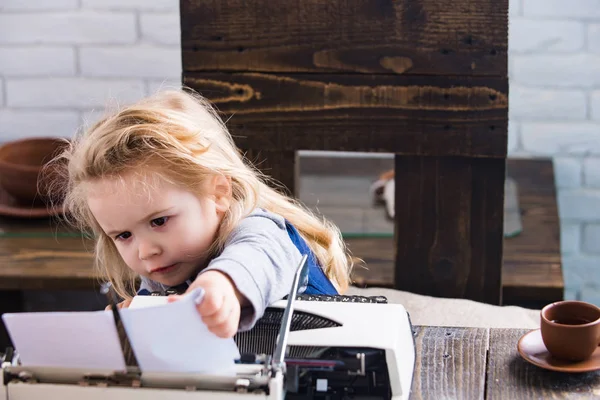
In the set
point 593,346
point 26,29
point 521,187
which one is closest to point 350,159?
point 521,187

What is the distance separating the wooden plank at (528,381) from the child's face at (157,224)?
408 mm

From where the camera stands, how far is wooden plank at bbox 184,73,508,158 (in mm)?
1824

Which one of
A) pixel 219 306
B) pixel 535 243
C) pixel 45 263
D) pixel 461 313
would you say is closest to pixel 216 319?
pixel 219 306

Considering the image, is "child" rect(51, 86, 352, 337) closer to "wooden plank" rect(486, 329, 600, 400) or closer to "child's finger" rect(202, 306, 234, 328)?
"child's finger" rect(202, 306, 234, 328)

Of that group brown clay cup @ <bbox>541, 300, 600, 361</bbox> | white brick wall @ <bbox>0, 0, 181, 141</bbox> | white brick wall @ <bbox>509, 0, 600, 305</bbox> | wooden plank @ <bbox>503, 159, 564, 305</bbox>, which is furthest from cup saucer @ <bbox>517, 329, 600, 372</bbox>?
white brick wall @ <bbox>0, 0, 181, 141</bbox>

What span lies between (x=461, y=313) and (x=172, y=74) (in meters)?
1.39

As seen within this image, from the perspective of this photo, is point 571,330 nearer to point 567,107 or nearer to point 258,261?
point 258,261

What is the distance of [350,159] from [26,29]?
108 cm

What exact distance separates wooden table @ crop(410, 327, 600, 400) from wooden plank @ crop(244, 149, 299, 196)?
749 millimetres

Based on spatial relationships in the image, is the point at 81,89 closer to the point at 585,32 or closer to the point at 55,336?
the point at 585,32

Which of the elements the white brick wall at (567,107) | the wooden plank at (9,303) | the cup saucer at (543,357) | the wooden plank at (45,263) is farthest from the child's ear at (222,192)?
the white brick wall at (567,107)

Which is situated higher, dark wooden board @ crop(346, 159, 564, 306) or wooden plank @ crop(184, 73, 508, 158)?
wooden plank @ crop(184, 73, 508, 158)

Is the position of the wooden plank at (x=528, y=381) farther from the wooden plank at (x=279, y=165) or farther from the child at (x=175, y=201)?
the wooden plank at (x=279, y=165)

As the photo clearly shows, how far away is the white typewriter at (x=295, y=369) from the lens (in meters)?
0.90
